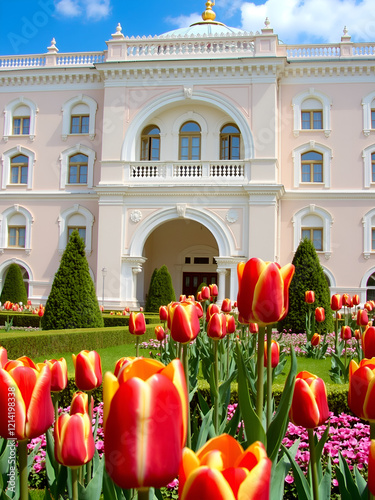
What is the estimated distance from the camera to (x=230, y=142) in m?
21.1

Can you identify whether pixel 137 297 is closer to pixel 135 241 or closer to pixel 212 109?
pixel 135 241

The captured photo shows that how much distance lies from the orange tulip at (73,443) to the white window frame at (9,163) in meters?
21.6

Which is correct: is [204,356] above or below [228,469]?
below

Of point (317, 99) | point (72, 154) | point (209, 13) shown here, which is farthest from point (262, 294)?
point (209, 13)

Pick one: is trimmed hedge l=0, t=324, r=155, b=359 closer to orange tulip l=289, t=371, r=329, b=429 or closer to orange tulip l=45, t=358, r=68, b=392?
orange tulip l=45, t=358, r=68, b=392

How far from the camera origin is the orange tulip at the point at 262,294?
158cm

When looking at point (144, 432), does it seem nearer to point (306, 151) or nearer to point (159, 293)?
point (159, 293)

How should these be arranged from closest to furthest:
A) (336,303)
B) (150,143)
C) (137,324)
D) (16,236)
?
1. (137,324)
2. (336,303)
3. (150,143)
4. (16,236)

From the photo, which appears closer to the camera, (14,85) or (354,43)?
(354,43)

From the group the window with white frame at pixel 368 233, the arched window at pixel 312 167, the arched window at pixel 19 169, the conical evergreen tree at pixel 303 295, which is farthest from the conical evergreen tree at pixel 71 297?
the window with white frame at pixel 368 233

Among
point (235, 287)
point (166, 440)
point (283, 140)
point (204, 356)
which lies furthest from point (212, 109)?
point (166, 440)

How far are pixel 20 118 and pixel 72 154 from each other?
116 inches

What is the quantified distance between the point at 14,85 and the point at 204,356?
20460 millimetres

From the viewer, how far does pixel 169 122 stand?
21.3 m
